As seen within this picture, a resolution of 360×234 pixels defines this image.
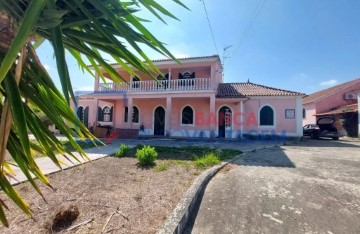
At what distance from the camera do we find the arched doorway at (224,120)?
55.5 feet

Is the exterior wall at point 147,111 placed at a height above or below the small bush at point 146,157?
above

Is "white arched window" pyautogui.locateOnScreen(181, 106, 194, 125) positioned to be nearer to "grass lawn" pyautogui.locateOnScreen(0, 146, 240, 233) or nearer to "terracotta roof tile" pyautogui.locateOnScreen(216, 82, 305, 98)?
"terracotta roof tile" pyautogui.locateOnScreen(216, 82, 305, 98)

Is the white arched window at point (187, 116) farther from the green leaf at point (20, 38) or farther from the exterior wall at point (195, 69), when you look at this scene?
the green leaf at point (20, 38)

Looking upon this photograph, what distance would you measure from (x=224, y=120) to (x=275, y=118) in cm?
380

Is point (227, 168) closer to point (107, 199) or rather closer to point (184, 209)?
point (184, 209)

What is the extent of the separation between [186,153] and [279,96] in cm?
1110

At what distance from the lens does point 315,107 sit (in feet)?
84.4

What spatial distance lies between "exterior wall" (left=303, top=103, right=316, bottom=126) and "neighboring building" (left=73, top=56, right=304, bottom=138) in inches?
452

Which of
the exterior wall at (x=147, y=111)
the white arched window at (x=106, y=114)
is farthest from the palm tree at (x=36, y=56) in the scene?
the white arched window at (x=106, y=114)

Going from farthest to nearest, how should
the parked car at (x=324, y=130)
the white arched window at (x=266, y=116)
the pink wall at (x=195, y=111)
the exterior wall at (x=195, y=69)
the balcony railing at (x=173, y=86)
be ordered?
the parked car at (x=324, y=130), the pink wall at (x=195, y=111), the white arched window at (x=266, y=116), the balcony railing at (x=173, y=86), the exterior wall at (x=195, y=69)

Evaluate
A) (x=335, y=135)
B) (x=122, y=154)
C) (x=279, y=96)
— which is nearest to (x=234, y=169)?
(x=122, y=154)

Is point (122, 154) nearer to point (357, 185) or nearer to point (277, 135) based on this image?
point (357, 185)

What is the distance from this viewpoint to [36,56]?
1.25 metres

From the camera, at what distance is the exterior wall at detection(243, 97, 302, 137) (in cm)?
1642
